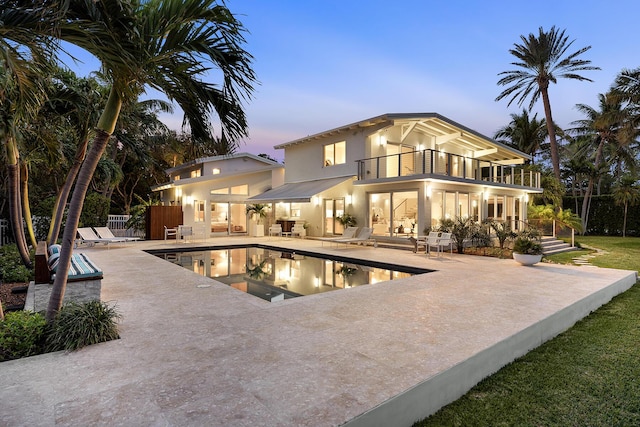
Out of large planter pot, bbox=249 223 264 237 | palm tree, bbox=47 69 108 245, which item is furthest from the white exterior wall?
palm tree, bbox=47 69 108 245

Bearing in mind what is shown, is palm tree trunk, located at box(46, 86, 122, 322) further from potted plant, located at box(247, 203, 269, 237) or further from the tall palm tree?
potted plant, located at box(247, 203, 269, 237)

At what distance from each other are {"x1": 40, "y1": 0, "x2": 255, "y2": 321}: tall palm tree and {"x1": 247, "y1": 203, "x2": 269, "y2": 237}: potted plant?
836 inches

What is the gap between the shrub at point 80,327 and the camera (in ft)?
16.2

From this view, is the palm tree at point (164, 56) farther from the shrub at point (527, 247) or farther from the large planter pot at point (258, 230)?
the large planter pot at point (258, 230)

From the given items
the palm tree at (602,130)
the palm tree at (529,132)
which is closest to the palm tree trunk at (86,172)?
the palm tree at (602,130)

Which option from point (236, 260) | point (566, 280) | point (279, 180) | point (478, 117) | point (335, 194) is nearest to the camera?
point (566, 280)

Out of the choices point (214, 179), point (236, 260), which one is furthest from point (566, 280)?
point (214, 179)

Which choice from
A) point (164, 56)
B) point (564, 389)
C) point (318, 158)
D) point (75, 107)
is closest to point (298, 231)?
point (318, 158)

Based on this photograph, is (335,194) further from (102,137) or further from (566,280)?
(102,137)

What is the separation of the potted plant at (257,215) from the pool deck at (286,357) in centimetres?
1745

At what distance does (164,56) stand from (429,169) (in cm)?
2092

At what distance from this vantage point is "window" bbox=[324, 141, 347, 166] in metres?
23.2

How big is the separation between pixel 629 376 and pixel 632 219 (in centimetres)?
3366

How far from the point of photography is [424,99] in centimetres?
13050
